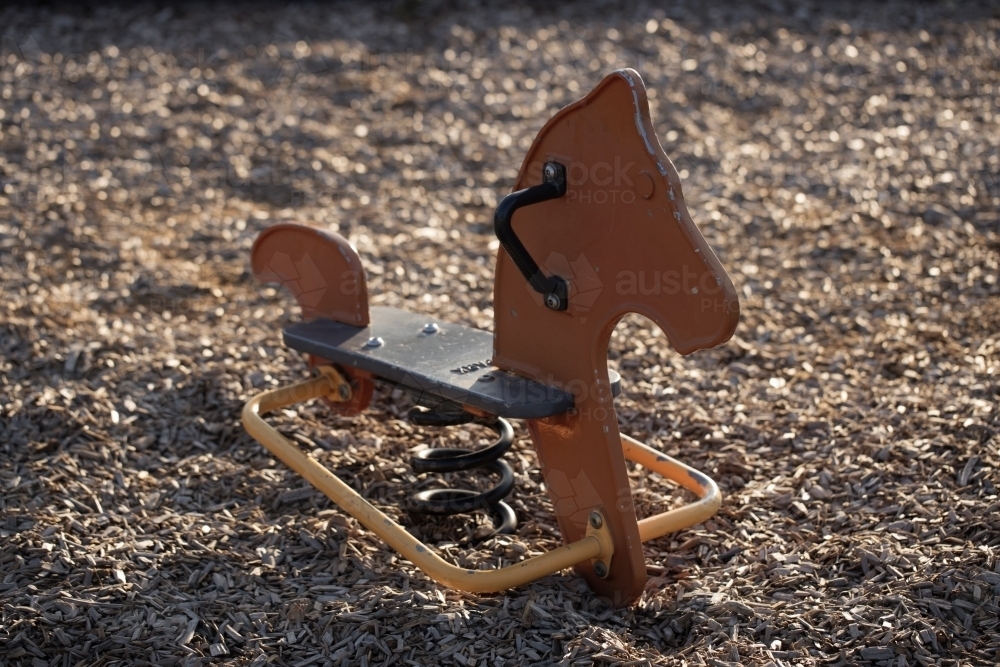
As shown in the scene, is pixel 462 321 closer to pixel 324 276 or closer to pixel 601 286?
pixel 324 276

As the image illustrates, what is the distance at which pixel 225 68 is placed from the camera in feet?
26.5

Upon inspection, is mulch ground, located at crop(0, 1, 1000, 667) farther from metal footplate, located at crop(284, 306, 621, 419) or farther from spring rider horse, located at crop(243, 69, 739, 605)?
metal footplate, located at crop(284, 306, 621, 419)

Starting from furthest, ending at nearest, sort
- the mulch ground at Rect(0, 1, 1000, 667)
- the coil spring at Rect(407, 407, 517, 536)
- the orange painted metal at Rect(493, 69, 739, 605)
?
the coil spring at Rect(407, 407, 517, 536) → the mulch ground at Rect(0, 1, 1000, 667) → the orange painted metal at Rect(493, 69, 739, 605)

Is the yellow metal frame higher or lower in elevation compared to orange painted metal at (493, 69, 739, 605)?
lower

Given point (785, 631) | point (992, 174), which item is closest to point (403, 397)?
→ point (785, 631)

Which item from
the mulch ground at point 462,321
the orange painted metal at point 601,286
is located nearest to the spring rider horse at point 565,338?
the orange painted metal at point 601,286

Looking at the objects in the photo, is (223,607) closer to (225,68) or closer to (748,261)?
(748,261)

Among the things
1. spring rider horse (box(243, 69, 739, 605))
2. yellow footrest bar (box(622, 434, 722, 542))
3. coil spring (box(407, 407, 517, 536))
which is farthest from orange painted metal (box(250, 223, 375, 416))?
yellow footrest bar (box(622, 434, 722, 542))

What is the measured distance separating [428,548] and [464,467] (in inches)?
18.0

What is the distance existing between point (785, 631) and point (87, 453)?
→ 2580 mm

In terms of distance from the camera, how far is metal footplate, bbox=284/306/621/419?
3072 mm

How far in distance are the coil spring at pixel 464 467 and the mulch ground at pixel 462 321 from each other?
109 millimetres

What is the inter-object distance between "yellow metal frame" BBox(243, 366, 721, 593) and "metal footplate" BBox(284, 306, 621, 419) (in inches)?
8.1

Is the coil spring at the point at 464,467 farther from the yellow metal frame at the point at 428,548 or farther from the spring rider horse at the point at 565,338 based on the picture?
the yellow metal frame at the point at 428,548
